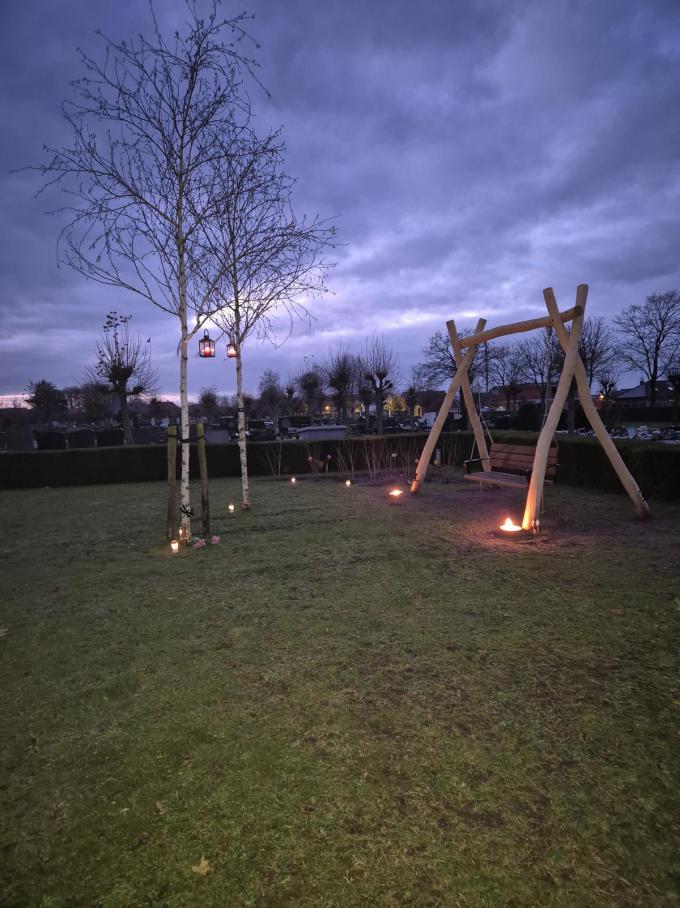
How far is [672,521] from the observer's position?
20.6 ft

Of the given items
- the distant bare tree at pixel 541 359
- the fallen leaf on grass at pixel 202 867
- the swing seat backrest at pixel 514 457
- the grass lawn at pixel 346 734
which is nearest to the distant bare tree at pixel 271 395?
the distant bare tree at pixel 541 359

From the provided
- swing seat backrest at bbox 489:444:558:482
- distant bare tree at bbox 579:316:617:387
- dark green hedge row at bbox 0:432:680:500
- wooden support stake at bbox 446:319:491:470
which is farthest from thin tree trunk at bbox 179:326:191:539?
distant bare tree at bbox 579:316:617:387

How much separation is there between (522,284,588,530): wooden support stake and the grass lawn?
110cm

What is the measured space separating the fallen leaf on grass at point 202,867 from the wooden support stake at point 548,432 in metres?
5.37

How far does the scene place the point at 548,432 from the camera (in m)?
6.05

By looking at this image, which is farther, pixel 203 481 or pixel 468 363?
pixel 468 363

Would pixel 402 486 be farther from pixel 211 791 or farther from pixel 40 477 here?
pixel 40 477

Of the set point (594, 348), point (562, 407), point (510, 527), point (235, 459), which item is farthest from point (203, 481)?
point (594, 348)

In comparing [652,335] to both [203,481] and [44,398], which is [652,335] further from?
[44,398]

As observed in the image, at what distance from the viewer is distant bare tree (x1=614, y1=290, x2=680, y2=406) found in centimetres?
3550

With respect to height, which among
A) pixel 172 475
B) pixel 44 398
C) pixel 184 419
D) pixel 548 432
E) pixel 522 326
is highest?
pixel 44 398

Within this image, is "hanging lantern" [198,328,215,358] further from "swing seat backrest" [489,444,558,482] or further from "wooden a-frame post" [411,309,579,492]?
"swing seat backrest" [489,444,558,482]

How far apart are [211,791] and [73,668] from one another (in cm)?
165

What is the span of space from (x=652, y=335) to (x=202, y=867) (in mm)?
44439
